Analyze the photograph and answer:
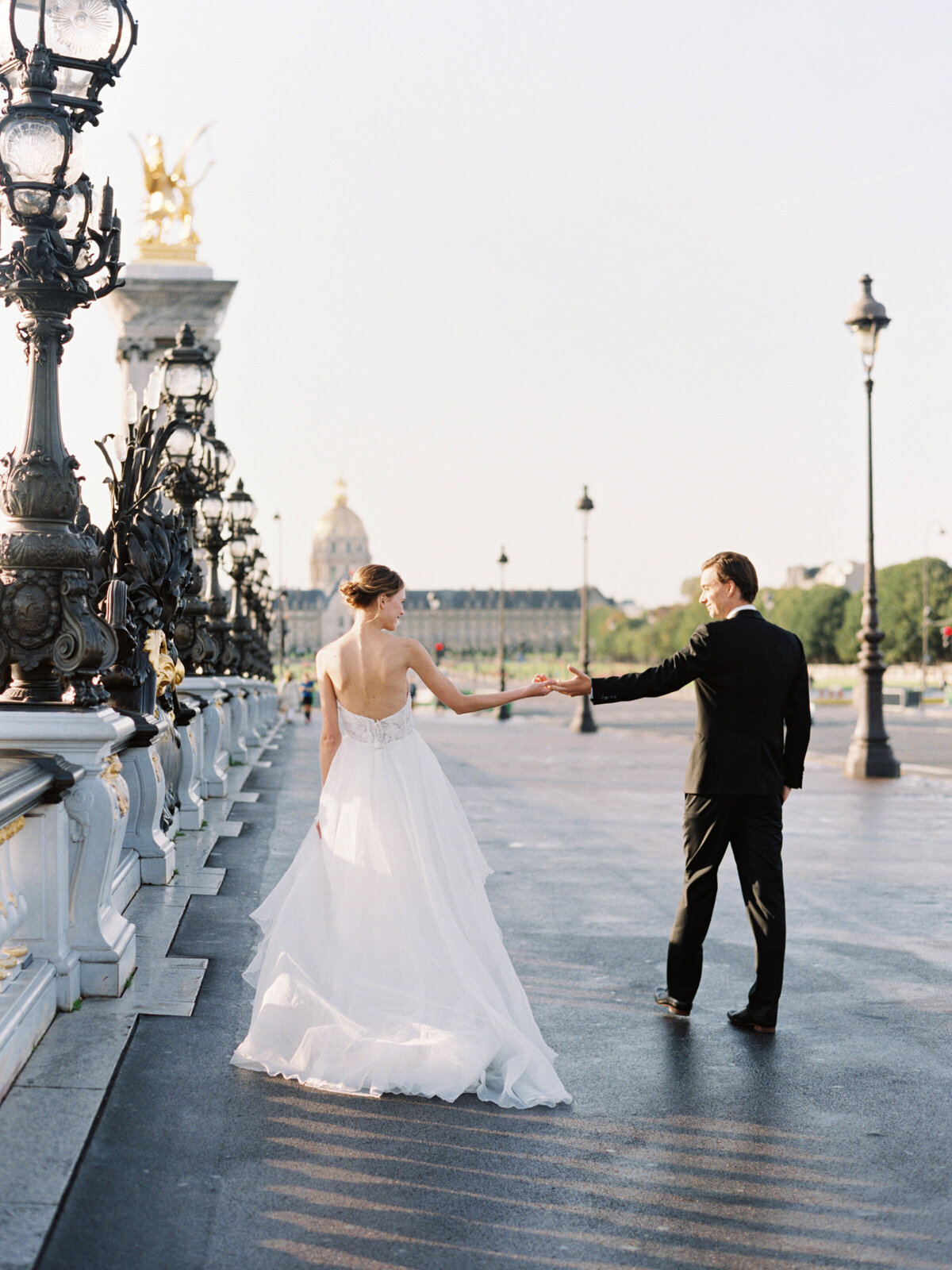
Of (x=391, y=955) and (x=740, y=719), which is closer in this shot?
(x=391, y=955)

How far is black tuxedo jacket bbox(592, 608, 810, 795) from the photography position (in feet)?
19.4

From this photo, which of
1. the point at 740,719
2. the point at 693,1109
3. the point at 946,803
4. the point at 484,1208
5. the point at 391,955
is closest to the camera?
the point at 484,1208

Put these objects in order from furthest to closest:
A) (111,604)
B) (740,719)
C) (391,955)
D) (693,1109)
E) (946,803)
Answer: (946,803), (111,604), (740,719), (391,955), (693,1109)

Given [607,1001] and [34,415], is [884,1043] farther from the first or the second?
[34,415]

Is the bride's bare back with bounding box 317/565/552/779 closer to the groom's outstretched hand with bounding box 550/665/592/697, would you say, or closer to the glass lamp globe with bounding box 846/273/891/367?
the groom's outstretched hand with bounding box 550/665/592/697

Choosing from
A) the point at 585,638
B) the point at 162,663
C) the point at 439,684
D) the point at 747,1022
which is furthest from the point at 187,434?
the point at 585,638

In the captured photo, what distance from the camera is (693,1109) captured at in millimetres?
4750

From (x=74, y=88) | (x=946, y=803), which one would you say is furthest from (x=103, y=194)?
(x=946, y=803)

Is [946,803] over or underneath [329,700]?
underneath

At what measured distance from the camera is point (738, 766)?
233 inches

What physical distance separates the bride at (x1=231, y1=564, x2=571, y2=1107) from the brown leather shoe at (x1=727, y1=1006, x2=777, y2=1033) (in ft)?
3.71

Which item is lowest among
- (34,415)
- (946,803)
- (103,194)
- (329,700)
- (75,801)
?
(946,803)

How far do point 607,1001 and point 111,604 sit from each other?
10.7 feet

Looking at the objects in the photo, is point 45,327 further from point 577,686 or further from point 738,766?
point 738,766
